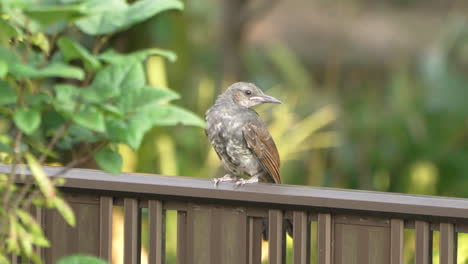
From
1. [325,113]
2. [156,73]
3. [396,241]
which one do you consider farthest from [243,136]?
[325,113]

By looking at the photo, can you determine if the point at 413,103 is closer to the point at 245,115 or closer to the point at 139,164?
the point at 139,164

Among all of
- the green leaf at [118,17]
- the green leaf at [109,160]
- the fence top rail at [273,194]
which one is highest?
the green leaf at [118,17]

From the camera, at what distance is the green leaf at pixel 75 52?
1409 mm

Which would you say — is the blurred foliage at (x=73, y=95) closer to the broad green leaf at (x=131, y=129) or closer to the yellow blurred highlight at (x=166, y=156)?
the broad green leaf at (x=131, y=129)

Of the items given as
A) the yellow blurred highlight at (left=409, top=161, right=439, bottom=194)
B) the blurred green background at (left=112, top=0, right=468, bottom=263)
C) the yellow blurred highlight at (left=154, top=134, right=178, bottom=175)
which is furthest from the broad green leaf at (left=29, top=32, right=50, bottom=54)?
the yellow blurred highlight at (left=409, top=161, right=439, bottom=194)

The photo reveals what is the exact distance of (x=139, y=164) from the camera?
6.14m

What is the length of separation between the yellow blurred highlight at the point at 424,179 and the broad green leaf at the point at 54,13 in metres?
4.60

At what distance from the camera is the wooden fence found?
84.4 inches

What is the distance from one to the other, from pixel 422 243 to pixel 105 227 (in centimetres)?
91

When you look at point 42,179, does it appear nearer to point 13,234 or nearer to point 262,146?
point 13,234

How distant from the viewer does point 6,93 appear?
59.2 inches

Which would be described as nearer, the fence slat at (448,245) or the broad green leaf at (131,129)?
the broad green leaf at (131,129)

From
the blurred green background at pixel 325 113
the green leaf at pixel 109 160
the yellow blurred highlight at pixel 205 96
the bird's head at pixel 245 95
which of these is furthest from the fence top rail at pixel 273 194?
the yellow blurred highlight at pixel 205 96

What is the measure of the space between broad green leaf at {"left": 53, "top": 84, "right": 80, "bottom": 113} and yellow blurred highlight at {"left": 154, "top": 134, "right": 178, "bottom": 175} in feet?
14.2
